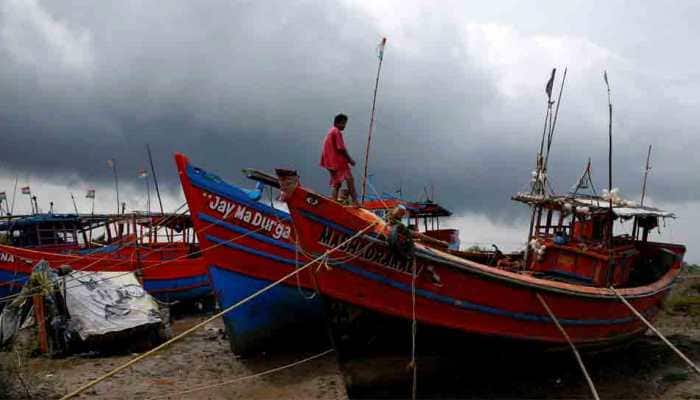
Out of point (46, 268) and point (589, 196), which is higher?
point (589, 196)

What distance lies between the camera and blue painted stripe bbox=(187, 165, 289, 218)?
9.30 meters

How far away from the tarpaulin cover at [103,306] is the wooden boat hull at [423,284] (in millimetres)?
4883

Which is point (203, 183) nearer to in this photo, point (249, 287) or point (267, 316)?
point (249, 287)

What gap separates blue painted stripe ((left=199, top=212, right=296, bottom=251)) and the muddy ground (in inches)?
84.8

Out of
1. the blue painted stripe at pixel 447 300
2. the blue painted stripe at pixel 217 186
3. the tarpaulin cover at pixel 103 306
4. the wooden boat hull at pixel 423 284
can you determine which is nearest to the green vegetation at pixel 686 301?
the blue painted stripe at pixel 447 300

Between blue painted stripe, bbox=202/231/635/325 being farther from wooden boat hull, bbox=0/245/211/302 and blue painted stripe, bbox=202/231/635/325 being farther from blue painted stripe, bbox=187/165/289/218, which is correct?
wooden boat hull, bbox=0/245/211/302

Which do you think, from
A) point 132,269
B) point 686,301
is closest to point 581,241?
point 686,301

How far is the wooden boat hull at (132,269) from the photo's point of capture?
13.4 m

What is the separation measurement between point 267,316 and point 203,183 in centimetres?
269

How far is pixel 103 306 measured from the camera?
410 inches

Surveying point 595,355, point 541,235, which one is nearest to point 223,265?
point 541,235

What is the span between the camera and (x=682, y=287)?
20969 mm

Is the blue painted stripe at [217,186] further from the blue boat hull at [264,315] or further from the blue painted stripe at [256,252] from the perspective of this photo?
the blue boat hull at [264,315]

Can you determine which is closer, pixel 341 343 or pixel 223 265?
pixel 341 343
